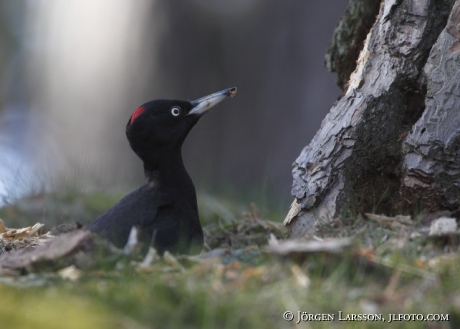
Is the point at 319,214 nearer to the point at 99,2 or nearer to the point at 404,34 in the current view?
the point at 404,34

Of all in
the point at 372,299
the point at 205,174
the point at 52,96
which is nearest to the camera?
the point at 372,299

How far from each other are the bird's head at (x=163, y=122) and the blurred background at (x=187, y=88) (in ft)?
6.27

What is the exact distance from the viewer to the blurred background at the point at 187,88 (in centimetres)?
726

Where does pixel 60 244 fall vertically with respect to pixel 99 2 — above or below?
below

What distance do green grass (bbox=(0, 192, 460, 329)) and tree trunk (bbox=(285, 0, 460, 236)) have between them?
3.47ft

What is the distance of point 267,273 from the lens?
2.28m

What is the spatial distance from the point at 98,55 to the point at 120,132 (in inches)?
76.0

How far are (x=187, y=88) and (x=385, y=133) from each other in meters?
7.00

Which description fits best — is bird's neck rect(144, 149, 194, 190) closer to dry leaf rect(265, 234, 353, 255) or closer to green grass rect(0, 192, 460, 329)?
green grass rect(0, 192, 460, 329)

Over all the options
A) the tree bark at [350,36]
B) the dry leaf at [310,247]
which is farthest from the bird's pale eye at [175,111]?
the dry leaf at [310,247]

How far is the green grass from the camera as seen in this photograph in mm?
1930

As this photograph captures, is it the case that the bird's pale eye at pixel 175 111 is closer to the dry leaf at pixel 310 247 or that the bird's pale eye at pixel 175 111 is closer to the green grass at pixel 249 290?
the green grass at pixel 249 290

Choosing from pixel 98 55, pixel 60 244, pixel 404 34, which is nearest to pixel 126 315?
pixel 60 244

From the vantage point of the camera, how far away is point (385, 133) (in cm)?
393
